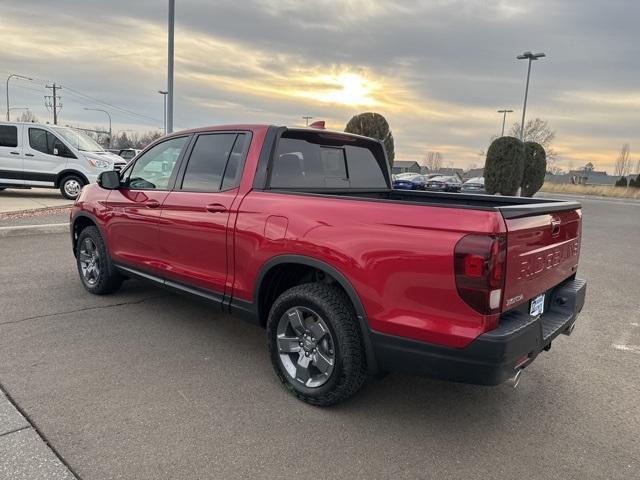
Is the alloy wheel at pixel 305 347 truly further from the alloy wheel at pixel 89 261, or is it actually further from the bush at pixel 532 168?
the bush at pixel 532 168

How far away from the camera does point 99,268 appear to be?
5105 millimetres

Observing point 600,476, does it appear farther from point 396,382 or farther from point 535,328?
point 396,382

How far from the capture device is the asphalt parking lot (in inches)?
100

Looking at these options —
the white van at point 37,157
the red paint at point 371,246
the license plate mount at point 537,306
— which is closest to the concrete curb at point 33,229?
the white van at point 37,157

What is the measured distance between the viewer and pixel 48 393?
3088mm

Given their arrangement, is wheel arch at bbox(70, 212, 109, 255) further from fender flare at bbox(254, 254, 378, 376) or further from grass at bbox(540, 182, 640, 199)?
grass at bbox(540, 182, 640, 199)

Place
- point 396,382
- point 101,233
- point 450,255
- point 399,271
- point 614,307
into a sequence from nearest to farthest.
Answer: point 450,255, point 399,271, point 396,382, point 101,233, point 614,307

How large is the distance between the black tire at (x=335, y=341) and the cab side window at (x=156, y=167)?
1.87 m

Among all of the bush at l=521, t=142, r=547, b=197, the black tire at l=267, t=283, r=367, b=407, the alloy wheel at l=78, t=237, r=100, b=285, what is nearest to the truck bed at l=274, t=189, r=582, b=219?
the black tire at l=267, t=283, r=367, b=407

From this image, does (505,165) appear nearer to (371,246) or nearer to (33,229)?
(33,229)

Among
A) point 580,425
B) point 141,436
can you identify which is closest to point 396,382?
point 580,425

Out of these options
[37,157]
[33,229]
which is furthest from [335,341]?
[37,157]

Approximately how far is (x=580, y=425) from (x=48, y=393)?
3.40 m

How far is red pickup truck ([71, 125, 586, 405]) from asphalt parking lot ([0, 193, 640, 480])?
385 millimetres
